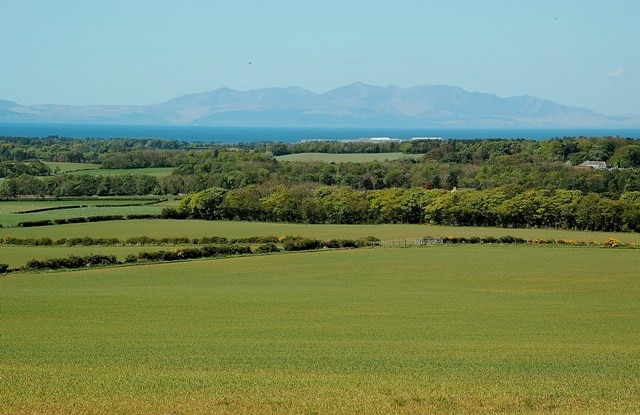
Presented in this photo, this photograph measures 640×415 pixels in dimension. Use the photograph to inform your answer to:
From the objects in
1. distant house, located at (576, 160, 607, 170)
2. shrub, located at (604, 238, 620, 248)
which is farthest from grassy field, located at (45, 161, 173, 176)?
shrub, located at (604, 238, 620, 248)

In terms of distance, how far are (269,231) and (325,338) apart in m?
52.4

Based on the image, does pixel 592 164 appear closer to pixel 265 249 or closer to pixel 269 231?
pixel 269 231

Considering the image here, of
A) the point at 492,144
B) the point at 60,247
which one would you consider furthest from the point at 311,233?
the point at 492,144

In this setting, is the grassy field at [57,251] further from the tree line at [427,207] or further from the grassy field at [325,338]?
the tree line at [427,207]

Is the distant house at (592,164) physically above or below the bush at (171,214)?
above

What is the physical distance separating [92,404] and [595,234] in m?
70.6

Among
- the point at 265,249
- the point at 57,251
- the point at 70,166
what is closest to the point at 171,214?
the point at 57,251

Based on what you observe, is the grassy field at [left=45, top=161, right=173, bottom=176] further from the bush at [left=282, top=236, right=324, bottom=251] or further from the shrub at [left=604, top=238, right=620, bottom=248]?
the shrub at [left=604, top=238, right=620, bottom=248]

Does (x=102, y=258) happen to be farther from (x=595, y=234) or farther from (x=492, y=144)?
(x=492, y=144)

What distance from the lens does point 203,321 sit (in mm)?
30156

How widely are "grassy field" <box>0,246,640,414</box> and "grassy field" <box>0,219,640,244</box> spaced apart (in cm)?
1974

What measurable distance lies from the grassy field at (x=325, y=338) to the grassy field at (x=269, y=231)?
1974cm

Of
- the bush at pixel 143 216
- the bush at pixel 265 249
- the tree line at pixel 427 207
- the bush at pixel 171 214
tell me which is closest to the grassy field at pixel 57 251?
the bush at pixel 265 249

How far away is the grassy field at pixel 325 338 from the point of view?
48.7 feet
